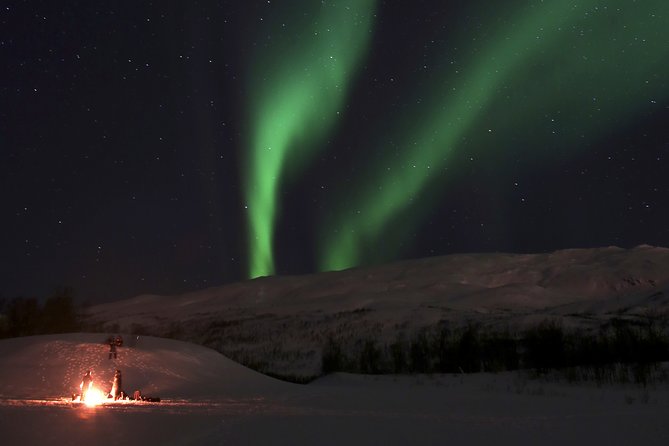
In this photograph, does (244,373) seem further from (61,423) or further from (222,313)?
(222,313)

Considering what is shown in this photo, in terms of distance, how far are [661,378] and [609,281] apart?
5861cm

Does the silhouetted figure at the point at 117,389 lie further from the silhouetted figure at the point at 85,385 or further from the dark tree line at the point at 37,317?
the dark tree line at the point at 37,317

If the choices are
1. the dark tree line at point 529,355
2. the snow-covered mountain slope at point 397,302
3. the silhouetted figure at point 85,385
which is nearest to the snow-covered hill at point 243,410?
the silhouetted figure at point 85,385

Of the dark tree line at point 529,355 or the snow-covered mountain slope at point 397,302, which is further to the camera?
the snow-covered mountain slope at point 397,302

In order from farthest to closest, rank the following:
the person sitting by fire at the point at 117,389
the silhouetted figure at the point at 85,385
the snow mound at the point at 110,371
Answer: the snow mound at the point at 110,371 → the person sitting by fire at the point at 117,389 → the silhouetted figure at the point at 85,385

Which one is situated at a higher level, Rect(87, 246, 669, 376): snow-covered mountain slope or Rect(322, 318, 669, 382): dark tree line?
Rect(87, 246, 669, 376): snow-covered mountain slope

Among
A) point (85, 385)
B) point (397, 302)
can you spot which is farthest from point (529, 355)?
point (397, 302)

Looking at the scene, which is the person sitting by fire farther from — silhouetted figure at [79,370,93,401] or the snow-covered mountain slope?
the snow-covered mountain slope

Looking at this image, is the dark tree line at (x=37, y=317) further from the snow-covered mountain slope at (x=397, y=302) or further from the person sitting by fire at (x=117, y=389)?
the person sitting by fire at (x=117, y=389)

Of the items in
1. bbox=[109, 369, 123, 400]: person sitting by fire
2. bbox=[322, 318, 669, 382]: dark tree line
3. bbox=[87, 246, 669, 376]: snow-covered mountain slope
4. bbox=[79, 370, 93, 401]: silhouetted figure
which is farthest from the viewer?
bbox=[87, 246, 669, 376]: snow-covered mountain slope

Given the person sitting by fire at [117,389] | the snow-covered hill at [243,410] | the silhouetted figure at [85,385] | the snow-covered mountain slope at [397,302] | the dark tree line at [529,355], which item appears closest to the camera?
the snow-covered hill at [243,410]

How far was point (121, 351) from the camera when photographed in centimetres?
1304

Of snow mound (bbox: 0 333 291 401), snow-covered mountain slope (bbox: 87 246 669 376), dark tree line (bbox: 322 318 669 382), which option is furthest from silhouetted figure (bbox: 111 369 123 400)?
snow-covered mountain slope (bbox: 87 246 669 376)

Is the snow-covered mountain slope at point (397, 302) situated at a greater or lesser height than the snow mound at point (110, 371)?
greater
